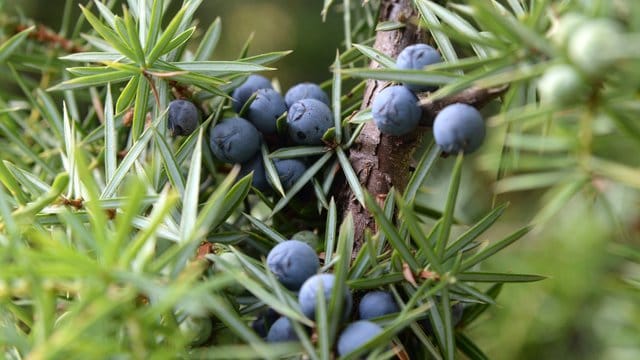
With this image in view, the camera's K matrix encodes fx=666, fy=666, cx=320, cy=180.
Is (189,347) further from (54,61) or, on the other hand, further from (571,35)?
(54,61)

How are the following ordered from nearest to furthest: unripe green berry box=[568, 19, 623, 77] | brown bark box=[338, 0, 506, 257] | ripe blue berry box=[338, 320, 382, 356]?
unripe green berry box=[568, 19, 623, 77], ripe blue berry box=[338, 320, 382, 356], brown bark box=[338, 0, 506, 257]

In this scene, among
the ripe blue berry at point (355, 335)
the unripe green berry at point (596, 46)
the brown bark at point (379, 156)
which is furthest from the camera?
the brown bark at point (379, 156)

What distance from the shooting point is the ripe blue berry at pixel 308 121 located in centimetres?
60

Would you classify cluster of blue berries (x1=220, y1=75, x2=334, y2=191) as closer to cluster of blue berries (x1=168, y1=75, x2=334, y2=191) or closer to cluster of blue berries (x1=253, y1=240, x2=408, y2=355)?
cluster of blue berries (x1=168, y1=75, x2=334, y2=191)

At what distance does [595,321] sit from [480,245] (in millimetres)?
553

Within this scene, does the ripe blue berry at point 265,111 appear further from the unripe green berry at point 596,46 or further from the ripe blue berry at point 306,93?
the unripe green berry at point 596,46

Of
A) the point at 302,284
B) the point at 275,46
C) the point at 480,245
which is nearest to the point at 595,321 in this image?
→ the point at 480,245

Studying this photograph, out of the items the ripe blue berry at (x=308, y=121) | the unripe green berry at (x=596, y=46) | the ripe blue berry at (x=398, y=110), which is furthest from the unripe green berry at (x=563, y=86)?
the ripe blue berry at (x=308, y=121)

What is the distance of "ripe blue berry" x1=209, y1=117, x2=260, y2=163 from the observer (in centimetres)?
60

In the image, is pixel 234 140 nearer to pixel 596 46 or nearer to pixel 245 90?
pixel 245 90

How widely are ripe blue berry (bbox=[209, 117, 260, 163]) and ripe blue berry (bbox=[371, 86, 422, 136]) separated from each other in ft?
0.48

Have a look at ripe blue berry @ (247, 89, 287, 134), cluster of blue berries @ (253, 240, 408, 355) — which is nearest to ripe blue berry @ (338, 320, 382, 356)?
cluster of blue berries @ (253, 240, 408, 355)

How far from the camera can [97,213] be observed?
1.18 ft

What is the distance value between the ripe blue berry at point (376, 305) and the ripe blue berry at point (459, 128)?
0.12 metres
